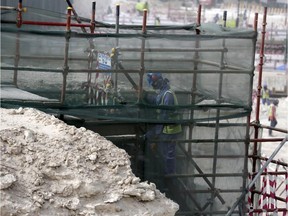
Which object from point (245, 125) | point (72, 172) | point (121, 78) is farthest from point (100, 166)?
point (245, 125)

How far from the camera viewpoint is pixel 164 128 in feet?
30.1

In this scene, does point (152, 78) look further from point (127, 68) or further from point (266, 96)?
point (266, 96)

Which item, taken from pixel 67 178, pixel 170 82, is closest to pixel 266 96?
pixel 170 82

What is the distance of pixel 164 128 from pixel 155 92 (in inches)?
16.8

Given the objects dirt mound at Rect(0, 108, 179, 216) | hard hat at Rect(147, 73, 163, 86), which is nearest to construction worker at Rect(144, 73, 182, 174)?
hard hat at Rect(147, 73, 163, 86)

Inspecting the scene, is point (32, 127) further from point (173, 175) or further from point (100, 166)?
point (173, 175)

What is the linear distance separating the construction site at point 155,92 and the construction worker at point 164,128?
0.07ft

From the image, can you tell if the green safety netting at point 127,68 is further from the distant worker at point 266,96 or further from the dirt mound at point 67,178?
the distant worker at point 266,96

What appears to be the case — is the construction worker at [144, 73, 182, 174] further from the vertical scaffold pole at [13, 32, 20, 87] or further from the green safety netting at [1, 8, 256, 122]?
the vertical scaffold pole at [13, 32, 20, 87]

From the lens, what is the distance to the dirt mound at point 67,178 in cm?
557

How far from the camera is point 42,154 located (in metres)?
5.93

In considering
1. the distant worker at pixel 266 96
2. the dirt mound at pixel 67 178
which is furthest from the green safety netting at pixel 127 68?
the distant worker at pixel 266 96

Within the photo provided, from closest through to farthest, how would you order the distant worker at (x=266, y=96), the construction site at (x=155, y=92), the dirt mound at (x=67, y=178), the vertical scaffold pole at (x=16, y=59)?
the dirt mound at (x=67, y=178) < the construction site at (x=155, y=92) < the vertical scaffold pole at (x=16, y=59) < the distant worker at (x=266, y=96)

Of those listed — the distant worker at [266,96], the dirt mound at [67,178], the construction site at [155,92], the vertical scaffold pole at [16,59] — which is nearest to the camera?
the dirt mound at [67,178]
